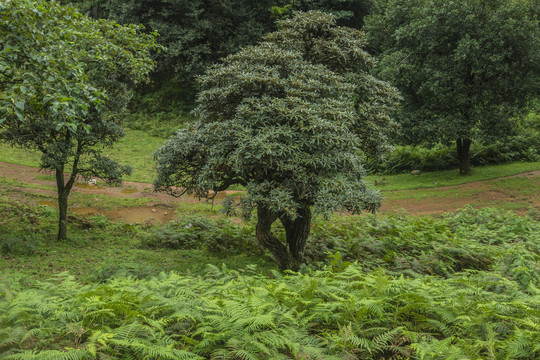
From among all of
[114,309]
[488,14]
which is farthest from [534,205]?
[114,309]

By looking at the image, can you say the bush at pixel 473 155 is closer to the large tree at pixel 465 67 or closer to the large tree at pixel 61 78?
the large tree at pixel 465 67

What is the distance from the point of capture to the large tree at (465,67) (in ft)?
48.4

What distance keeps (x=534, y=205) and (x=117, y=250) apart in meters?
13.3

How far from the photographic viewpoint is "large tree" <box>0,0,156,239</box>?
530 centimetres

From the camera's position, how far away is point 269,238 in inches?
303

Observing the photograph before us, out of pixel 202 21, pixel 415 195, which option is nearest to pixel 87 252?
pixel 415 195

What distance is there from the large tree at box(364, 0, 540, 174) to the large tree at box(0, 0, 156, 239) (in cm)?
1157

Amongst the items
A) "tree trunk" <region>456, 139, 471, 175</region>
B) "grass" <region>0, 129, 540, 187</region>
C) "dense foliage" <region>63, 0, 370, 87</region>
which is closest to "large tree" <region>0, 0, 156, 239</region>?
"grass" <region>0, 129, 540, 187</region>

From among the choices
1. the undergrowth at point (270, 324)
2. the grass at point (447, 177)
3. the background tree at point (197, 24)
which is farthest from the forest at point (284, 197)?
the background tree at point (197, 24)

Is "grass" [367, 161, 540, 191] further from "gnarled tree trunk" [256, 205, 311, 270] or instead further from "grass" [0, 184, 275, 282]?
"grass" [0, 184, 275, 282]

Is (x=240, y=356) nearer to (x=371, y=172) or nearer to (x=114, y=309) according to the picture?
(x=114, y=309)

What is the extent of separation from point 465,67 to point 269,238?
12407 mm

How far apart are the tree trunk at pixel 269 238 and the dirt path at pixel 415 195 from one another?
6.09m

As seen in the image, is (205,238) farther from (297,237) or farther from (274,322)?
(274,322)
